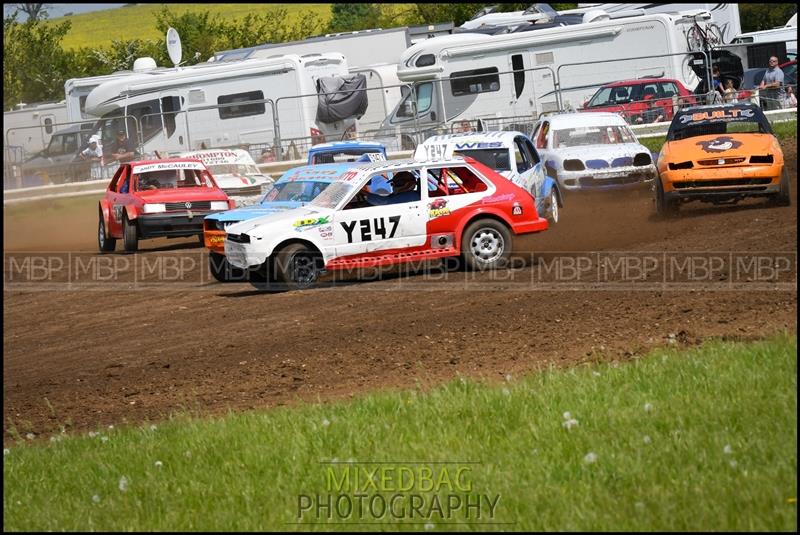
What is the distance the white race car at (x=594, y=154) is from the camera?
1936 centimetres

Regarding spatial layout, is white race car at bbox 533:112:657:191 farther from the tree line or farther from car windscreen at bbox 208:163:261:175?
the tree line

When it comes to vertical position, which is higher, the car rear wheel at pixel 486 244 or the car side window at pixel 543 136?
the car side window at pixel 543 136

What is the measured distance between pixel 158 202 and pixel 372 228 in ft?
22.7

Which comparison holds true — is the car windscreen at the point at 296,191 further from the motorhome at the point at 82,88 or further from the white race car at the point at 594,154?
the motorhome at the point at 82,88

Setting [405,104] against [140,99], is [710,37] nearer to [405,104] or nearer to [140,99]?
[405,104]

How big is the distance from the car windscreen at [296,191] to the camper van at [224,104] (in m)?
11.3

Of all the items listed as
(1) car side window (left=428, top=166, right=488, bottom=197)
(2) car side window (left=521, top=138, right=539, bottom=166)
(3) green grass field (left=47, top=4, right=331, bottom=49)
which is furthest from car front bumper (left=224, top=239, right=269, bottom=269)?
(3) green grass field (left=47, top=4, right=331, bottom=49)

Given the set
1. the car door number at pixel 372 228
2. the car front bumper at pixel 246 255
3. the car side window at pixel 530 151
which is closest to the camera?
the car front bumper at pixel 246 255

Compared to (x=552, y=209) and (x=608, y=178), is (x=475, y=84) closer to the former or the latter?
(x=608, y=178)

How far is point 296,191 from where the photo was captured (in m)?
15.4

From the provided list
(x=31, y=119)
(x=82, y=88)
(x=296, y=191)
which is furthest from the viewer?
(x=31, y=119)

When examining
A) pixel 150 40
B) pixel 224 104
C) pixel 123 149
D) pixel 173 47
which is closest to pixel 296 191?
pixel 224 104

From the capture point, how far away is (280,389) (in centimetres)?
892

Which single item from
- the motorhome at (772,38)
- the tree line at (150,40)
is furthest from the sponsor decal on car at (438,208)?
the tree line at (150,40)
